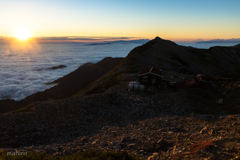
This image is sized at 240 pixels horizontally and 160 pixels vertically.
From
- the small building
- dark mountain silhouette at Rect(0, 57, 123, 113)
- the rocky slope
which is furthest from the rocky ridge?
the rocky slope

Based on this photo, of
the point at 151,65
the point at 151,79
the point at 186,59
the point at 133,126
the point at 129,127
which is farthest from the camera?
the point at 186,59

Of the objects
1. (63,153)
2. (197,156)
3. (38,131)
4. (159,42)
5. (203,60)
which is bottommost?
(38,131)

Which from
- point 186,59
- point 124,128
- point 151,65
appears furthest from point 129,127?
point 186,59

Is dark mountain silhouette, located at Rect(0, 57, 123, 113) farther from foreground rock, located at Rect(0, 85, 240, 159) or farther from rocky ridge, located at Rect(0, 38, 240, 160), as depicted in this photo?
foreground rock, located at Rect(0, 85, 240, 159)

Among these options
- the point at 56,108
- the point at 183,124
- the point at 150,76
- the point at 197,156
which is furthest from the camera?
the point at 150,76

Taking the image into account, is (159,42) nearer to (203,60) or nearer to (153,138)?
(203,60)

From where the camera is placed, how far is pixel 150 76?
4294cm

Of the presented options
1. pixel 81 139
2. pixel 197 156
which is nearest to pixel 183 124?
pixel 197 156

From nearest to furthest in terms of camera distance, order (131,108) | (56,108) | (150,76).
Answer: (56,108) → (131,108) → (150,76)

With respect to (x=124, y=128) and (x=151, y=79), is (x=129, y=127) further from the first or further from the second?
(x=151, y=79)

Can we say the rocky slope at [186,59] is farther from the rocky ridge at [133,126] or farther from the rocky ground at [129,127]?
the rocky ground at [129,127]

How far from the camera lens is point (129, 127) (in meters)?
22.6

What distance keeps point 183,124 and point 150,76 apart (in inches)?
915

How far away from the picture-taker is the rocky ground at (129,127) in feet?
46.0
